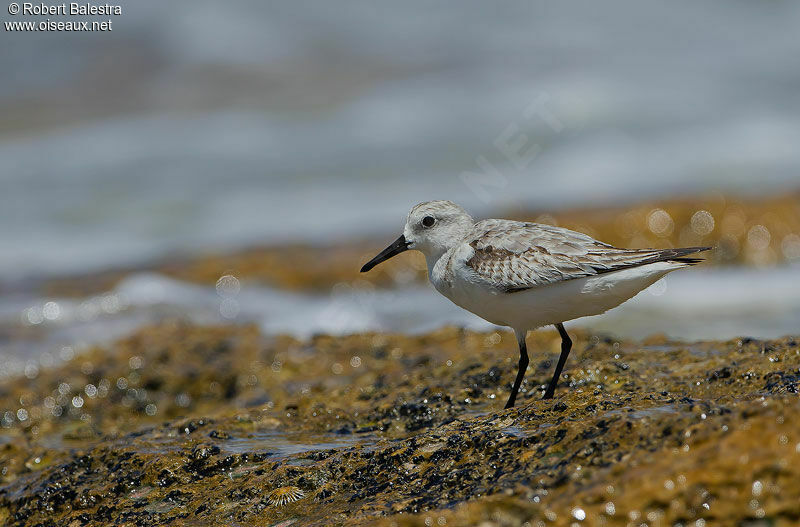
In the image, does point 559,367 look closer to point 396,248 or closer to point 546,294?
point 546,294

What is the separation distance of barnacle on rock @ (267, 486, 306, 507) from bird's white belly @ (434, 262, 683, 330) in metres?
1.82

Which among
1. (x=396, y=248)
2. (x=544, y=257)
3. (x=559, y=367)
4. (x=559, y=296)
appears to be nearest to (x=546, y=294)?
(x=559, y=296)

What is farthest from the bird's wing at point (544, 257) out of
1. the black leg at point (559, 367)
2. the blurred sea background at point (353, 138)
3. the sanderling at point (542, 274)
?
the blurred sea background at point (353, 138)

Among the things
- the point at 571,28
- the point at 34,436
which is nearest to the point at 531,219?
the point at 34,436

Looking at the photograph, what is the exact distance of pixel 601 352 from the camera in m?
7.06

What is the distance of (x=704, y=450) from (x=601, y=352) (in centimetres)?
352

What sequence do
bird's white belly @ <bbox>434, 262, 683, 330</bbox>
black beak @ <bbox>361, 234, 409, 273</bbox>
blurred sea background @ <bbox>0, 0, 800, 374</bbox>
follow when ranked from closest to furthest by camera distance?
bird's white belly @ <bbox>434, 262, 683, 330</bbox> < black beak @ <bbox>361, 234, 409, 273</bbox> < blurred sea background @ <bbox>0, 0, 800, 374</bbox>

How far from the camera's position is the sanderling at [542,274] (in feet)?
17.9

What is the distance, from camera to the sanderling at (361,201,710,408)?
5.45 metres

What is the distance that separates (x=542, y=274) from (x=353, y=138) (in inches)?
735

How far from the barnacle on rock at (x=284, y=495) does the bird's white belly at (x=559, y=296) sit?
1.82 meters

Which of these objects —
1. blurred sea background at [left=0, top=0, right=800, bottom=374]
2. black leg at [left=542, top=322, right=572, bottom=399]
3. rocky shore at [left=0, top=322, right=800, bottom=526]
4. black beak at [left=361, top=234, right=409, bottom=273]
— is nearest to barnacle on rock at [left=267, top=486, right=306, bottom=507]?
rocky shore at [left=0, top=322, right=800, bottom=526]

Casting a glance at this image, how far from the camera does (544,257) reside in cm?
563

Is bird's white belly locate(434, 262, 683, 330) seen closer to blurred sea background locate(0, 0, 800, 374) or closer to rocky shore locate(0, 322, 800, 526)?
rocky shore locate(0, 322, 800, 526)
